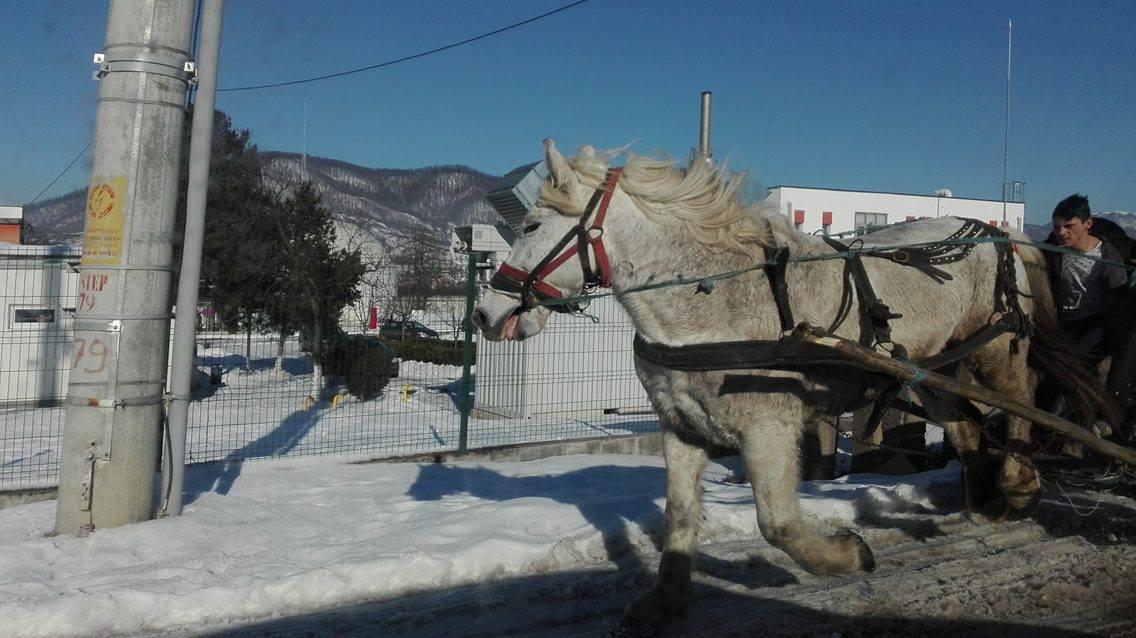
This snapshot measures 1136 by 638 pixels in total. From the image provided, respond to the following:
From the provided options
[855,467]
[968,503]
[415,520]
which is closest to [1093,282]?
[968,503]

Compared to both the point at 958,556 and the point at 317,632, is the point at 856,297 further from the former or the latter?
the point at 317,632

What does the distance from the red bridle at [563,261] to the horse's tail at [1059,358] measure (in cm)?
273

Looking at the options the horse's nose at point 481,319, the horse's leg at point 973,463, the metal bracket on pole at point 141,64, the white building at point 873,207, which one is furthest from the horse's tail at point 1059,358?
the white building at point 873,207

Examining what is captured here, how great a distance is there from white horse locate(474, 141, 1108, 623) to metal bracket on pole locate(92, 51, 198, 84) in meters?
3.27

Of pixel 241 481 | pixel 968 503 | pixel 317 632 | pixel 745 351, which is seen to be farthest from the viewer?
pixel 241 481

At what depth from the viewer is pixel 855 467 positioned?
8.67m

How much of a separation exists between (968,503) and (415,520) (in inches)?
147

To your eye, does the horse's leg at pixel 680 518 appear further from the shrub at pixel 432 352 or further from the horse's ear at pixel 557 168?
the shrub at pixel 432 352

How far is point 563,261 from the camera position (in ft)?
12.3

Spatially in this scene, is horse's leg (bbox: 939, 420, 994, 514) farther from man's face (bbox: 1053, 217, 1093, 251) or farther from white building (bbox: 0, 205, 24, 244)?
white building (bbox: 0, 205, 24, 244)

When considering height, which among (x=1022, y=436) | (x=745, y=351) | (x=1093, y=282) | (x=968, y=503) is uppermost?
(x=1093, y=282)

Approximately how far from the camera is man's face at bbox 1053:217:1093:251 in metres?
5.09

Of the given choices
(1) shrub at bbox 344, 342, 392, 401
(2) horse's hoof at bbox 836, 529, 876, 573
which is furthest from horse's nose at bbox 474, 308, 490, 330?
(1) shrub at bbox 344, 342, 392, 401

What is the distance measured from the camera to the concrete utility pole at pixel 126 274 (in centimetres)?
545
